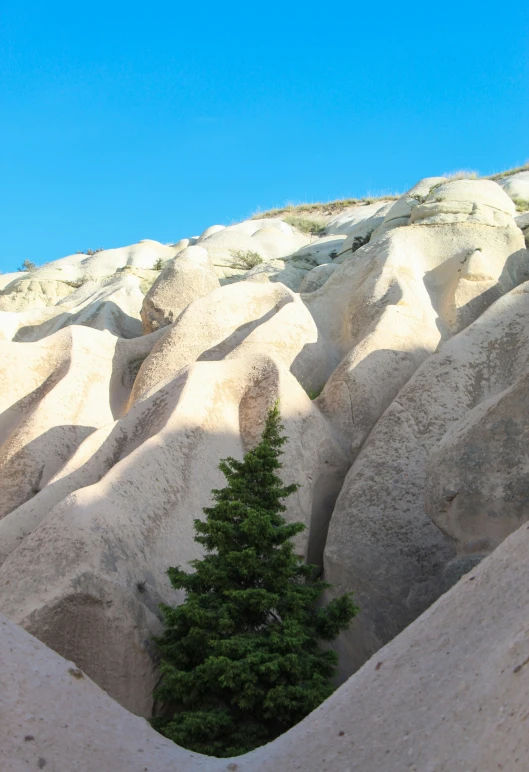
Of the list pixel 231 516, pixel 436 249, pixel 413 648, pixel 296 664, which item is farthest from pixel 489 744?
pixel 436 249

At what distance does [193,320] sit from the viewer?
1378cm

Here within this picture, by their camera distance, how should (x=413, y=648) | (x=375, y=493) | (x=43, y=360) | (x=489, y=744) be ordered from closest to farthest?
(x=489, y=744) → (x=413, y=648) → (x=375, y=493) → (x=43, y=360)

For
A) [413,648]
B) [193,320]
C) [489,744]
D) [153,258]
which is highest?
[153,258]

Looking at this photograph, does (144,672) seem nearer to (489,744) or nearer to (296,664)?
(296,664)

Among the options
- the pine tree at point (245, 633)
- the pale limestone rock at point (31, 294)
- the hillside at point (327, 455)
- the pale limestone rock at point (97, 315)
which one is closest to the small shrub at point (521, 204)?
the hillside at point (327, 455)

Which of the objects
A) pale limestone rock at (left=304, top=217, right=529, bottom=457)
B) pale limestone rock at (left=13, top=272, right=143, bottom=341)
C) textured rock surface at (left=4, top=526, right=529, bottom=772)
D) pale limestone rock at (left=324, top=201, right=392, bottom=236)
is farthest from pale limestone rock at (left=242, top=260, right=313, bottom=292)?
textured rock surface at (left=4, top=526, right=529, bottom=772)

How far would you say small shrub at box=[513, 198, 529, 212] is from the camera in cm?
1953

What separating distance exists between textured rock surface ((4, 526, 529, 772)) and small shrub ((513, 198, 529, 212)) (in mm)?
15931

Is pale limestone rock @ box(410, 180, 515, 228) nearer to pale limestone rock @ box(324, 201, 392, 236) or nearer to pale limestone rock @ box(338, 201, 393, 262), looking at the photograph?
pale limestone rock @ box(338, 201, 393, 262)

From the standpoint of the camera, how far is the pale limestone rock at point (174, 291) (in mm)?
Answer: 15711

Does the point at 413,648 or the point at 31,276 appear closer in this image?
the point at 413,648

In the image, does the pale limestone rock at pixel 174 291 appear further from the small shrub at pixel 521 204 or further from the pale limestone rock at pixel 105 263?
the small shrub at pixel 521 204

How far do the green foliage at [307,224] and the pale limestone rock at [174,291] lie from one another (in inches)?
387

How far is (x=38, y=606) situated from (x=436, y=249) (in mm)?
10738
